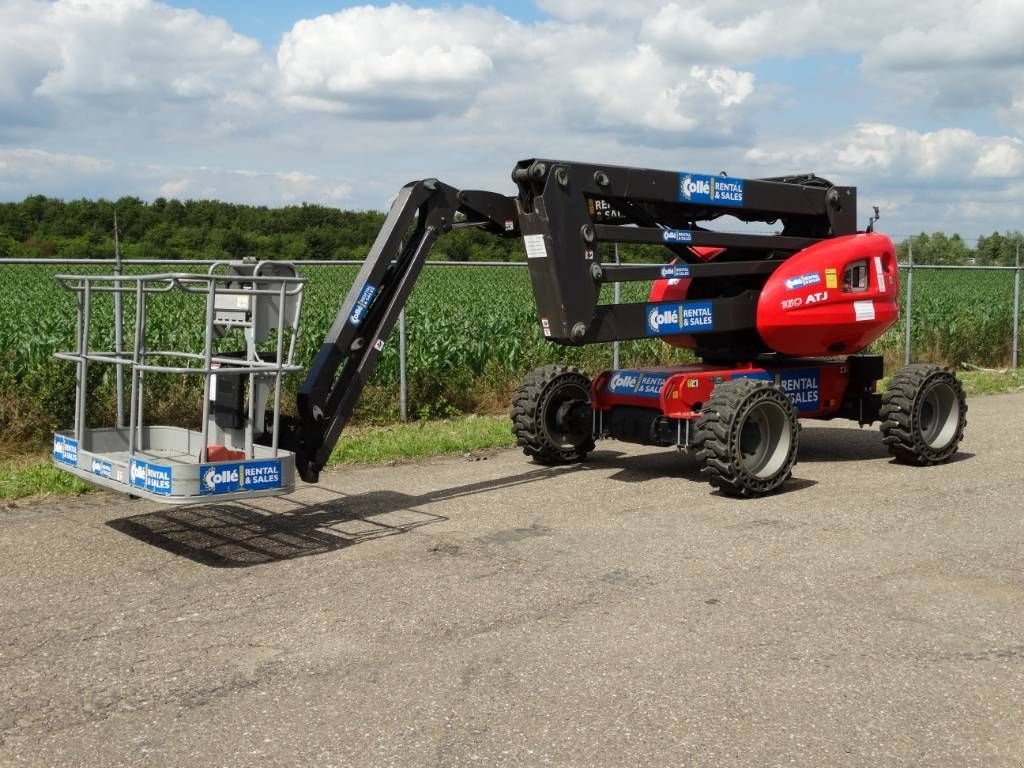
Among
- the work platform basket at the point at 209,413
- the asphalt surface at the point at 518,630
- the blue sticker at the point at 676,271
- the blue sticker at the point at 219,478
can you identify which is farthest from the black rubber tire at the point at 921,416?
the blue sticker at the point at 219,478

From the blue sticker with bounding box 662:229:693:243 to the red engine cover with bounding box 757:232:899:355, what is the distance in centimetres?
85

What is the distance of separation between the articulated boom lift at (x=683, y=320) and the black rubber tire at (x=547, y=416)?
0.05 ft

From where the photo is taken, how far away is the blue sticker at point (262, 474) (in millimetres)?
6594

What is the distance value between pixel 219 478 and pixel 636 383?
4.06 meters

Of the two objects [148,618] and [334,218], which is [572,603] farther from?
[334,218]

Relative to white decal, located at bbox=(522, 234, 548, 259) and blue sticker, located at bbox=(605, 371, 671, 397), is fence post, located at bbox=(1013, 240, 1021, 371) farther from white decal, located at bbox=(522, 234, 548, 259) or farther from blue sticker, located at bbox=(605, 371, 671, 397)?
white decal, located at bbox=(522, 234, 548, 259)

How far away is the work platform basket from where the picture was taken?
641 centimetres

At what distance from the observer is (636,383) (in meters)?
9.48

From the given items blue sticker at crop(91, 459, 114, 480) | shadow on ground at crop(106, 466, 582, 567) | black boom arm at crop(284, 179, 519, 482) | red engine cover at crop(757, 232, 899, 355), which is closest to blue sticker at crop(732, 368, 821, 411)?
red engine cover at crop(757, 232, 899, 355)

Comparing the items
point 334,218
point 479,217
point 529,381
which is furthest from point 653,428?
point 334,218

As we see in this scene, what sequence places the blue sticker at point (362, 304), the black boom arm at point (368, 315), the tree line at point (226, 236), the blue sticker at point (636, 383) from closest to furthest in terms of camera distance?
the black boom arm at point (368, 315), the blue sticker at point (362, 304), the blue sticker at point (636, 383), the tree line at point (226, 236)

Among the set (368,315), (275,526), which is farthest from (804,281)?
(275,526)

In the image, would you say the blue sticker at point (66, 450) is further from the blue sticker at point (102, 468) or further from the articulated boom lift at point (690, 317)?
the articulated boom lift at point (690, 317)

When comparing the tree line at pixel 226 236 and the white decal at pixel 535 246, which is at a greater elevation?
the tree line at pixel 226 236
